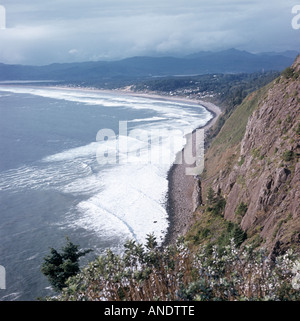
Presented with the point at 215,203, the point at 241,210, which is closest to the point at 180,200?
the point at 215,203

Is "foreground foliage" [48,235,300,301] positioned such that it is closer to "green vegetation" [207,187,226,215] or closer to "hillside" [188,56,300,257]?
"hillside" [188,56,300,257]

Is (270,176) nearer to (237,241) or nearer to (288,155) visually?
(288,155)

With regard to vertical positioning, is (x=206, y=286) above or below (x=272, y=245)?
above

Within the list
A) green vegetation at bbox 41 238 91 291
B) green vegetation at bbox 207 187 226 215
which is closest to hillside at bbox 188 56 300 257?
green vegetation at bbox 207 187 226 215

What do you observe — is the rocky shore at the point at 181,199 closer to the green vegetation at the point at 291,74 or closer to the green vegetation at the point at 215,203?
the green vegetation at the point at 215,203

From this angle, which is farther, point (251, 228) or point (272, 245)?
point (251, 228)

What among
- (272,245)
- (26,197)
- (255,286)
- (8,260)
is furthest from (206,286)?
(26,197)
